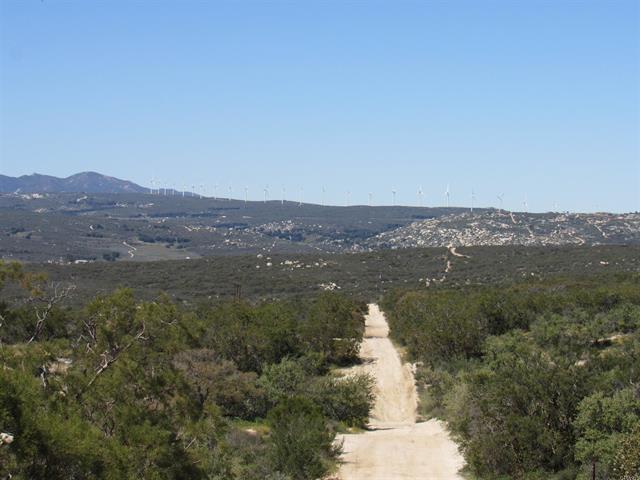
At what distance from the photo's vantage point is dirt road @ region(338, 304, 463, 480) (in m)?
27.7

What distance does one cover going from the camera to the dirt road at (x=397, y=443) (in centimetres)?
2774

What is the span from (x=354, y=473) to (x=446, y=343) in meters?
20.3

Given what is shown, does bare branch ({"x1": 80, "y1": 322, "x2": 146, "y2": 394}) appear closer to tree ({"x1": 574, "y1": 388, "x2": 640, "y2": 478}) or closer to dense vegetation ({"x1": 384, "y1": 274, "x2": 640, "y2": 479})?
dense vegetation ({"x1": 384, "y1": 274, "x2": 640, "y2": 479})

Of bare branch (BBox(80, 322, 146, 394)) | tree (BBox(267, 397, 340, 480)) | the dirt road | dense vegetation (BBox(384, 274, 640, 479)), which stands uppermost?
bare branch (BBox(80, 322, 146, 394))

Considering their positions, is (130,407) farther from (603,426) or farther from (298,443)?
(603,426)

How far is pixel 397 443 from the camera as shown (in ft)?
106

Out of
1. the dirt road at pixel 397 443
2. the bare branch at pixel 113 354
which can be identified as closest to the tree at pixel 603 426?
the dirt road at pixel 397 443

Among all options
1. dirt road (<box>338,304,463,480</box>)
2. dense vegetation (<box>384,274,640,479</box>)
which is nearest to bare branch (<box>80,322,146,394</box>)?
dirt road (<box>338,304,463,480</box>)

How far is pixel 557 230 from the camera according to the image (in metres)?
170

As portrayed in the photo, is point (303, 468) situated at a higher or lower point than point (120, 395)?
lower

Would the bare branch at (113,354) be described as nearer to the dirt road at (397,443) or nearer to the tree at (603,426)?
the dirt road at (397,443)

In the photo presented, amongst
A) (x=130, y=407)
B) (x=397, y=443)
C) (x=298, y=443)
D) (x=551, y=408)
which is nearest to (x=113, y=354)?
(x=130, y=407)

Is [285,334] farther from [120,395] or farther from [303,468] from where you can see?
[120,395]

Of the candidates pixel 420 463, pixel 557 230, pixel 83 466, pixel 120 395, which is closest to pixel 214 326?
pixel 420 463
